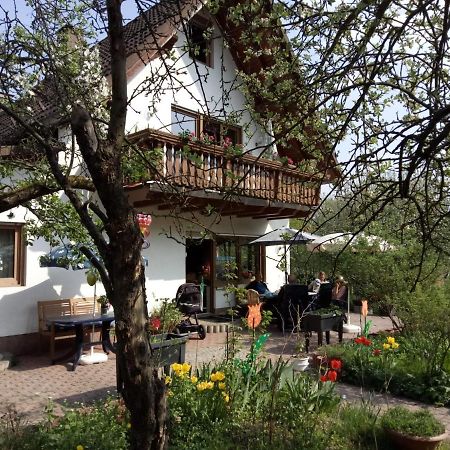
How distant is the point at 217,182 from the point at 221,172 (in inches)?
155

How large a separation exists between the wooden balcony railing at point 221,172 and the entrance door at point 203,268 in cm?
284

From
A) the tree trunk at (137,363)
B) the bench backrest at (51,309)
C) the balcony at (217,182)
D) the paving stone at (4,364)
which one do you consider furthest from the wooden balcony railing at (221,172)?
the paving stone at (4,364)

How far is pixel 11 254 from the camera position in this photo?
982 centimetres

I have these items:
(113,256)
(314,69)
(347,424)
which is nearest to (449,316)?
(347,424)

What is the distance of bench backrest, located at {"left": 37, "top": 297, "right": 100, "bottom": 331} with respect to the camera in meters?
9.83

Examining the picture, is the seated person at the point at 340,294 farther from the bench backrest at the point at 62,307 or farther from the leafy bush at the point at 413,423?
the leafy bush at the point at 413,423

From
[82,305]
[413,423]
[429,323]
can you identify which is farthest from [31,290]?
[413,423]

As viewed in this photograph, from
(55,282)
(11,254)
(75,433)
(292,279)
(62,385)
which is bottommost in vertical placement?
(62,385)

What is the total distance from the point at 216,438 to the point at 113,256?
233cm

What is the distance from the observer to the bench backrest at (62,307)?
9.83m

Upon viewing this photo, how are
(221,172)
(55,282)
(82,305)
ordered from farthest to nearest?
(82,305)
(55,282)
(221,172)

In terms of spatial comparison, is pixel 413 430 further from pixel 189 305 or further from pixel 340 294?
pixel 340 294

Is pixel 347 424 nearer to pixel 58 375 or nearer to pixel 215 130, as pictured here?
pixel 215 130

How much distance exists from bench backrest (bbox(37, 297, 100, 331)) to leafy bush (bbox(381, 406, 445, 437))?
7143 millimetres
